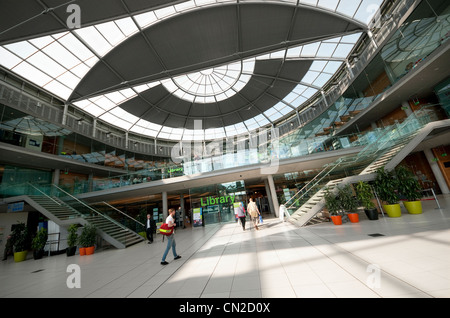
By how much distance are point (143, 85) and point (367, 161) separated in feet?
72.2

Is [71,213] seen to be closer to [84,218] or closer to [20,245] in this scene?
[84,218]

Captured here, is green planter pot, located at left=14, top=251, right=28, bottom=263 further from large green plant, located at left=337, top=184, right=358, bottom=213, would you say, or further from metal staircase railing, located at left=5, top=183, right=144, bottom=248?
large green plant, located at left=337, top=184, right=358, bottom=213

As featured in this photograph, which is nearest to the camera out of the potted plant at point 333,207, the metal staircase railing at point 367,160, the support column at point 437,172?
the potted plant at point 333,207

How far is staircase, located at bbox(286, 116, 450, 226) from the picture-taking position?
9703mm

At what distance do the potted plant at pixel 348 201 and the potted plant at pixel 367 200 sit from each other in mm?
345

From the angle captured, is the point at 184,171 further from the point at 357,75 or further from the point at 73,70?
the point at 357,75

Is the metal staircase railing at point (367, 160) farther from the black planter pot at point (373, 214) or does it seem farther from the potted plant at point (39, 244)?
the potted plant at point (39, 244)

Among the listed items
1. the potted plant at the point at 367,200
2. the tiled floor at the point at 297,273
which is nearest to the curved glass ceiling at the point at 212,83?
the potted plant at the point at 367,200

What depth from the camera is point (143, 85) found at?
2000 centimetres

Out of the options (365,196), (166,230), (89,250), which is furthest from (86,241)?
(365,196)

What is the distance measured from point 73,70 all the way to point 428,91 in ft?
94.0

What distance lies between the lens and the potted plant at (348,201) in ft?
26.7

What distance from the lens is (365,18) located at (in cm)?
1497

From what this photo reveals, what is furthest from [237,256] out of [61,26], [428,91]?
[428,91]
